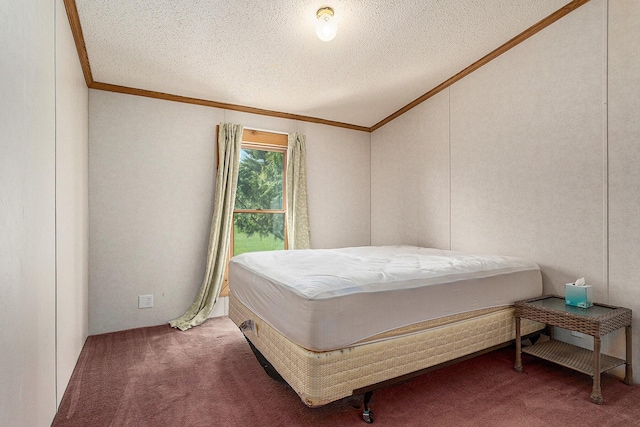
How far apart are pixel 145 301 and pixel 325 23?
9.67 ft

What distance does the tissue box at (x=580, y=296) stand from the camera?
2080 mm

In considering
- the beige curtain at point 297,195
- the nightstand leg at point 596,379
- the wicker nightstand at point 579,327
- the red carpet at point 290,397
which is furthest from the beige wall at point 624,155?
the beige curtain at point 297,195

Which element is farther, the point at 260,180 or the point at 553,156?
the point at 260,180

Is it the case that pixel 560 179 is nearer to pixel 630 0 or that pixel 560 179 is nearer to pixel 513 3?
pixel 630 0

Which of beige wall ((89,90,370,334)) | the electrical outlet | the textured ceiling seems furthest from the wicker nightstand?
the electrical outlet

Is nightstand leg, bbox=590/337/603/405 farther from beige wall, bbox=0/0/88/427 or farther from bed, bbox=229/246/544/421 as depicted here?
beige wall, bbox=0/0/88/427

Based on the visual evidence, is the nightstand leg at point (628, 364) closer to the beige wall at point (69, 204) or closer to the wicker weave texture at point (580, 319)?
the wicker weave texture at point (580, 319)

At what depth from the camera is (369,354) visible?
1.61m

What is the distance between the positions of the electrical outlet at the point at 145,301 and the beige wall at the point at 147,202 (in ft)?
0.12

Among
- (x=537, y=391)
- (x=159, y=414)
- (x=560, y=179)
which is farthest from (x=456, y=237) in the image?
(x=159, y=414)

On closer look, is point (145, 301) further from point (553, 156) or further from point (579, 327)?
point (553, 156)

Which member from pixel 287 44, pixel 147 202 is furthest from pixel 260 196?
pixel 287 44

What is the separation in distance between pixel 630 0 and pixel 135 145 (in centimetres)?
406

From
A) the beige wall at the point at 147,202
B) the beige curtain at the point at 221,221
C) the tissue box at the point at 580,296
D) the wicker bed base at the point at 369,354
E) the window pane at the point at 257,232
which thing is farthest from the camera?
the window pane at the point at 257,232
